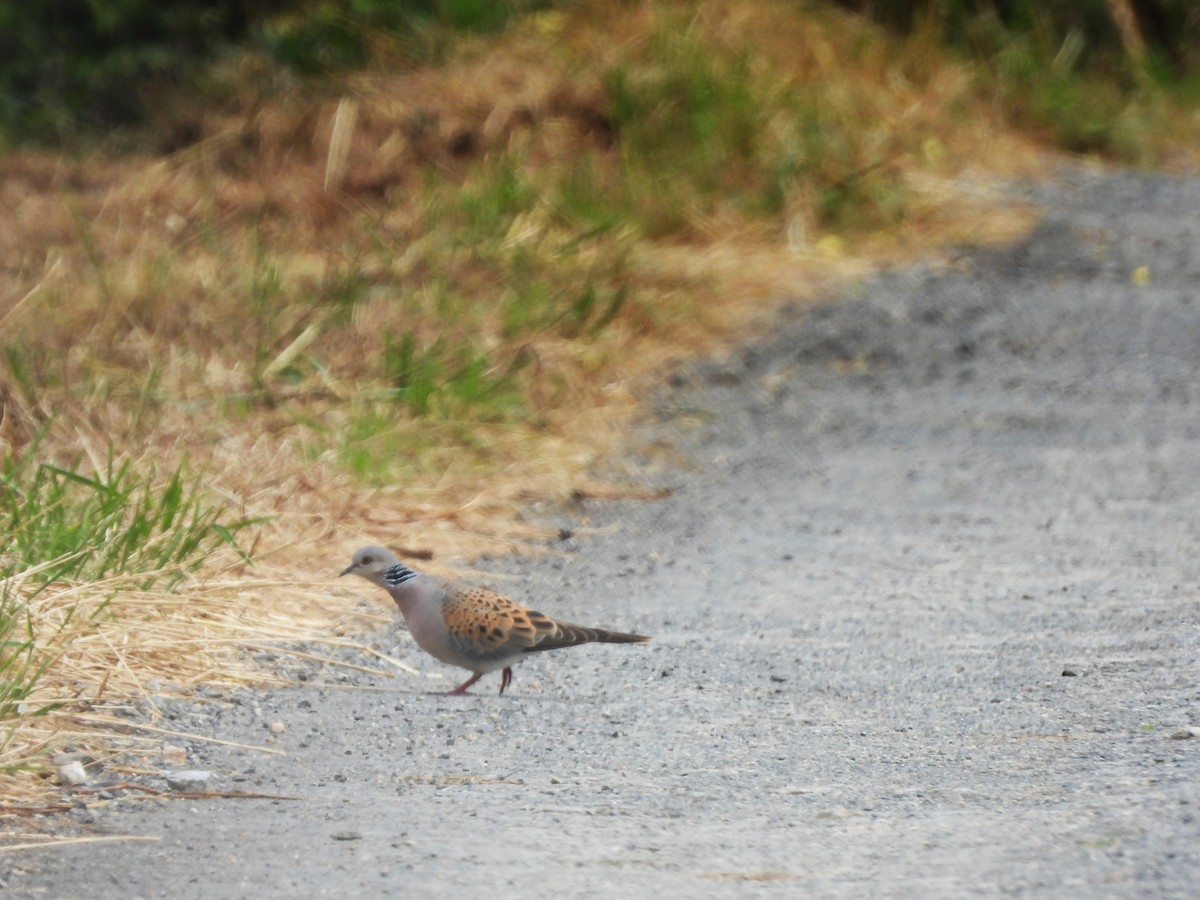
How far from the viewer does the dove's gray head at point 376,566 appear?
4.86m

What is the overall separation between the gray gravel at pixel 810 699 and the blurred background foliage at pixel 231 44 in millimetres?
4100

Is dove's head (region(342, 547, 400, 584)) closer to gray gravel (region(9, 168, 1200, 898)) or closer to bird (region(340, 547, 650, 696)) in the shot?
bird (region(340, 547, 650, 696))

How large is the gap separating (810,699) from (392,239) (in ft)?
17.9

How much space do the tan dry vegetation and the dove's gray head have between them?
0.23 metres

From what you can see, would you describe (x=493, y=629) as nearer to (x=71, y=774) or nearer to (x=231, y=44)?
(x=71, y=774)

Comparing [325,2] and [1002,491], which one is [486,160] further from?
[1002,491]

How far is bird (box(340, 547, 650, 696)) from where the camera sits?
4.49 metres

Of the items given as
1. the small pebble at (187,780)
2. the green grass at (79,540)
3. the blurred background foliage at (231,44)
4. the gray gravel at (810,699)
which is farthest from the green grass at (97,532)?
the blurred background foliage at (231,44)

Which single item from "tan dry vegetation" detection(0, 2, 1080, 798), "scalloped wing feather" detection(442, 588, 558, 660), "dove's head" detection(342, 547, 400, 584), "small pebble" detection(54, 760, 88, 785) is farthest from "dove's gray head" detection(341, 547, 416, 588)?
"small pebble" detection(54, 760, 88, 785)

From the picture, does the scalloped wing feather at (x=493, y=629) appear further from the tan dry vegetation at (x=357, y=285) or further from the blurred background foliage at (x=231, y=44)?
Answer: the blurred background foliage at (x=231, y=44)

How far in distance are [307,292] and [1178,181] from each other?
6.08 metres

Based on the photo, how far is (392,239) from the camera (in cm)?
939

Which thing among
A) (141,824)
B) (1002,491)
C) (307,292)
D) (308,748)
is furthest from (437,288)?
(141,824)

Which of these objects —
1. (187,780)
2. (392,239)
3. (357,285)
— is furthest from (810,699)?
(392,239)
